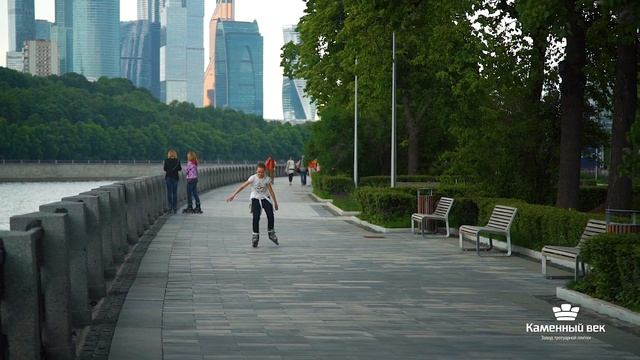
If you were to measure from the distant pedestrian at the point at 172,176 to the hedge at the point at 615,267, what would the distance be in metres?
23.2

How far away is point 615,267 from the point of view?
13.1 metres

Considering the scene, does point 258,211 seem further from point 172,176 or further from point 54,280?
point 172,176

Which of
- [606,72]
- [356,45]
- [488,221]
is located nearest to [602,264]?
[488,221]

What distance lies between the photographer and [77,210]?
11.9 m

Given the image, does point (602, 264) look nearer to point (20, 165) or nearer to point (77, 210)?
point (77, 210)

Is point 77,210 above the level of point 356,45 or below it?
below

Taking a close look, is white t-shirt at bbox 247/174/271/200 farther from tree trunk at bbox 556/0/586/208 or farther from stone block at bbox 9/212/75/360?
stone block at bbox 9/212/75/360

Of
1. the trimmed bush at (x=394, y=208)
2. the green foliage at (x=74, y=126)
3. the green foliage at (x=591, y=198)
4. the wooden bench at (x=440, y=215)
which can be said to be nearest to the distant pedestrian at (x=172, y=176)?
the trimmed bush at (x=394, y=208)

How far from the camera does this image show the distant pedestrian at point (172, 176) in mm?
35719

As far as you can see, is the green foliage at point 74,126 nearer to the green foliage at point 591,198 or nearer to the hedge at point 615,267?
the green foliage at point 591,198

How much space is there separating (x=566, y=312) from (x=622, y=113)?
33.4ft

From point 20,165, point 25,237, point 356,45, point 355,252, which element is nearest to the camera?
point 25,237

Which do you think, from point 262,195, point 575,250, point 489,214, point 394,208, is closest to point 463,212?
point 489,214

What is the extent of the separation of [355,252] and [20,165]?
135316 millimetres
